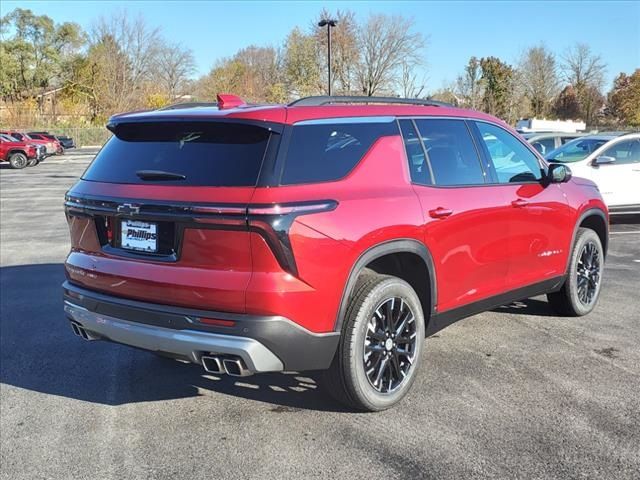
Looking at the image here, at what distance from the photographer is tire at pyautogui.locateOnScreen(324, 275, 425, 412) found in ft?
11.5

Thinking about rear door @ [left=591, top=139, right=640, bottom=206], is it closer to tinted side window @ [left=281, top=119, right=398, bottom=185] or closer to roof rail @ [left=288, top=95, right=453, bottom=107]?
roof rail @ [left=288, top=95, right=453, bottom=107]

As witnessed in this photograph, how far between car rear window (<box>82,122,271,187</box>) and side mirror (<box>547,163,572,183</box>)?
2.78m

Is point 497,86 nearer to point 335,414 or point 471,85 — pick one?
point 471,85

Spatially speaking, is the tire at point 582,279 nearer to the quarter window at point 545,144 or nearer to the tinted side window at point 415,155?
the tinted side window at point 415,155

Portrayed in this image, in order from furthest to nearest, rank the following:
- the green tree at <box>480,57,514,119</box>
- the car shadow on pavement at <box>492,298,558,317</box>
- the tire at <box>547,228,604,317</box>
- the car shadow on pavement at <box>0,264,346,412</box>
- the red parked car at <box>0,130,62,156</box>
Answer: the green tree at <box>480,57,514,119</box>, the red parked car at <box>0,130,62,156</box>, the car shadow on pavement at <box>492,298,558,317</box>, the tire at <box>547,228,604,317</box>, the car shadow on pavement at <box>0,264,346,412</box>

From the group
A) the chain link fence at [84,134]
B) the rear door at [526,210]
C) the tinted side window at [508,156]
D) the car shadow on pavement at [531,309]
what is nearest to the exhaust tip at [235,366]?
the rear door at [526,210]

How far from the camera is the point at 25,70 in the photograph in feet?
248

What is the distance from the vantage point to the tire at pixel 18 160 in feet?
104

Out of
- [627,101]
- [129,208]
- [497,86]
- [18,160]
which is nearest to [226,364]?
[129,208]

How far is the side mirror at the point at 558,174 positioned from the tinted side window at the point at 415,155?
60.2 inches

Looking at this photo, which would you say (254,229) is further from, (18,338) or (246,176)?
(18,338)

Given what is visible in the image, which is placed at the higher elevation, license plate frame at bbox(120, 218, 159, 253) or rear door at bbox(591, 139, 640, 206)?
license plate frame at bbox(120, 218, 159, 253)

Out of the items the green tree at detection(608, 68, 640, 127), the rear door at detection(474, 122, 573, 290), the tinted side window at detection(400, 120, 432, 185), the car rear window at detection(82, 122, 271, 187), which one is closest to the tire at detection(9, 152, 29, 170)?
the car rear window at detection(82, 122, 271, 187)

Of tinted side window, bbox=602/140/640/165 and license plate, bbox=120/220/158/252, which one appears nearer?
license plate, bbox=120/220/158/252
